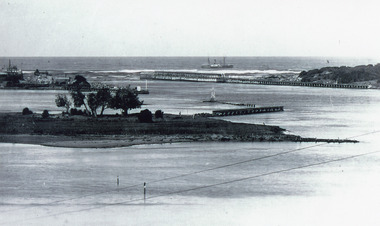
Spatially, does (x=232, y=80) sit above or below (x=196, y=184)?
above

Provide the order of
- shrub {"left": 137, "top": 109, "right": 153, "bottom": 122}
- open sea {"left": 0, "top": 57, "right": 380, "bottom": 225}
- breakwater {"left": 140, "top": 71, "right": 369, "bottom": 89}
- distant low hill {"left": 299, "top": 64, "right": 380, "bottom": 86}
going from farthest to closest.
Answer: distant low hill {"left": 299, "top": 64, "right": 380, "bottom": 86}, breakwater {"left": 140, "top": 71, "right": 369, "bottom": 89}, shrub {"left": 137, "top": 109, "right": 153, "bottom": 122}, open sea {"left": 0, "top": 57, "right": 380, "bottom": 225}

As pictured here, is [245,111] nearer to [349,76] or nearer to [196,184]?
[196,184]

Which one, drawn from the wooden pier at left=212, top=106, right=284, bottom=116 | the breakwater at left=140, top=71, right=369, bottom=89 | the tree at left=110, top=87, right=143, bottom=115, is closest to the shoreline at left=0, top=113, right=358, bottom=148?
the tree at left=110, top=87, right=143, bottom=115

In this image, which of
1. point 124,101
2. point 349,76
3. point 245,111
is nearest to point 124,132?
point 124,101

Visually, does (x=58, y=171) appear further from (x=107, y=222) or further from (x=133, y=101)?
(x=133, y=101)

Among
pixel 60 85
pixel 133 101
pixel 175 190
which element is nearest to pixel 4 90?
pixel 60 85

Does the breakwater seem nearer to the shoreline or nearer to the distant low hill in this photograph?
the distant low hill

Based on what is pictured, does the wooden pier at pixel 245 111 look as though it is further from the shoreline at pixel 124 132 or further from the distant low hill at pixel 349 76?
the distant low hill at pixel 349 76

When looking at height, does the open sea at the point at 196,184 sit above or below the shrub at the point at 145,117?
below

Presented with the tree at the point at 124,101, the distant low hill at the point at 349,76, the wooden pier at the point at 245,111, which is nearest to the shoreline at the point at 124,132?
the tree at the point at 124,101

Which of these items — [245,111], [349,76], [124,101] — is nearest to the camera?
[124,101]

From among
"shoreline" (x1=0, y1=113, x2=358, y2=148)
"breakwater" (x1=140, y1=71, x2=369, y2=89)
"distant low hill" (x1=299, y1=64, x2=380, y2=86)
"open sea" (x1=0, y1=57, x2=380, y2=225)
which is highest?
"distant low hill" (x1=299, y1=64, x2=380, y2=86)

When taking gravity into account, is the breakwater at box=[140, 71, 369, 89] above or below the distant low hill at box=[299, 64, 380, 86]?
below
